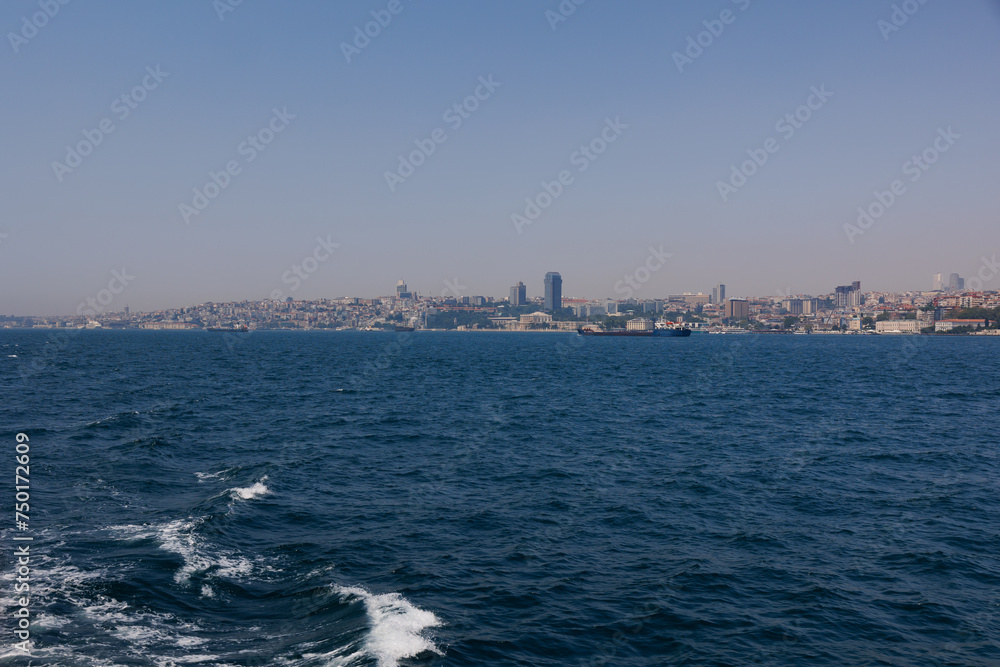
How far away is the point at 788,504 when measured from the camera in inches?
1039

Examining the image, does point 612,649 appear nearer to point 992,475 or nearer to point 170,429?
point 992,475

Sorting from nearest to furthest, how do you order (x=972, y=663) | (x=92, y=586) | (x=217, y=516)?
(x=972, y=663) < (x=92, y=586) < (x=217, y=516)

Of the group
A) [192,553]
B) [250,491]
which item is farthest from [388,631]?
[250,491]

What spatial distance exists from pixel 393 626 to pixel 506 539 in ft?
23.8

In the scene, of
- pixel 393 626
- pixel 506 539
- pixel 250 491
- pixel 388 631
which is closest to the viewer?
pixel 388 631

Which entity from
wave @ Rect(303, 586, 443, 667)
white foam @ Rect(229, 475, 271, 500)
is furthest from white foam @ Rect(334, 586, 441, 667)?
Answer: white foam @ Rect(229, 475, 271, 500)

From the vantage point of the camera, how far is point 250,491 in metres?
27.7

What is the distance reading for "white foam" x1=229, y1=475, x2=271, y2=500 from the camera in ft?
88.2

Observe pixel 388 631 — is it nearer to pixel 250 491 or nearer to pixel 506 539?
pixel 506 539

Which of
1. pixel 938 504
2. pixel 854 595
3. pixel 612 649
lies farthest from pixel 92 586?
pixel 938 504

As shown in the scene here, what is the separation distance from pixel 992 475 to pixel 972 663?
2183 centimetres

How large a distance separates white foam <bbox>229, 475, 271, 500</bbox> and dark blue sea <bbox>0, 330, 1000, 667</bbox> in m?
0.39

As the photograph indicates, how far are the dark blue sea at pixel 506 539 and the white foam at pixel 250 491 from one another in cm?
39

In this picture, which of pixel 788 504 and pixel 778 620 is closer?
pixel 778 620
